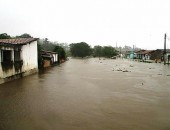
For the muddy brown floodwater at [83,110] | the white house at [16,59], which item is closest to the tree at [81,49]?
the white house at [16,59]

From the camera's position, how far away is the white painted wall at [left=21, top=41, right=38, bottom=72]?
22766 mm

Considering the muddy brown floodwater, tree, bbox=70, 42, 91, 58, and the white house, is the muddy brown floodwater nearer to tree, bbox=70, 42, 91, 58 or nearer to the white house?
the white house

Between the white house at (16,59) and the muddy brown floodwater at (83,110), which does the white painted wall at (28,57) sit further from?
the muddy brown floodwater at (83,110)

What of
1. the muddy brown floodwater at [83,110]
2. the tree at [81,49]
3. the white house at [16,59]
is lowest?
the muddy brown floodwater at [83,110]

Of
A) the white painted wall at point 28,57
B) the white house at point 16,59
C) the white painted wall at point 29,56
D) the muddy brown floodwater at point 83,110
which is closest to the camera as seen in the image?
the muddy brown floodwater at point 83,110

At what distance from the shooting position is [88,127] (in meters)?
7.89

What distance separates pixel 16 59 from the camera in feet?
69.7

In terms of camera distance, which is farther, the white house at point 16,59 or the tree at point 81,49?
the tree at point 81,49

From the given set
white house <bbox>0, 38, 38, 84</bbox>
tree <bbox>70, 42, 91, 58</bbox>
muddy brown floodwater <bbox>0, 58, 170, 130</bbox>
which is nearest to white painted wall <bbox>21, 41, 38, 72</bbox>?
white house <bbox>0, 38, 38, 84</bbox>

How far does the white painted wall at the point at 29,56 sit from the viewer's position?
2277 centimetres

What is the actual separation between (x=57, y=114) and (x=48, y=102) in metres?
2.22

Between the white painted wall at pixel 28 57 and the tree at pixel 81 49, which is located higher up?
the tree at pixel 81 49

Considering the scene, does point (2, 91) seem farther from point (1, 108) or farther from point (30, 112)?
point (30, 112)

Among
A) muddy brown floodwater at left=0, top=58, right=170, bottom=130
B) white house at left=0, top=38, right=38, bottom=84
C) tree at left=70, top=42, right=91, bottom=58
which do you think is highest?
tree at left=70, top=42, right=91, bottom=58
